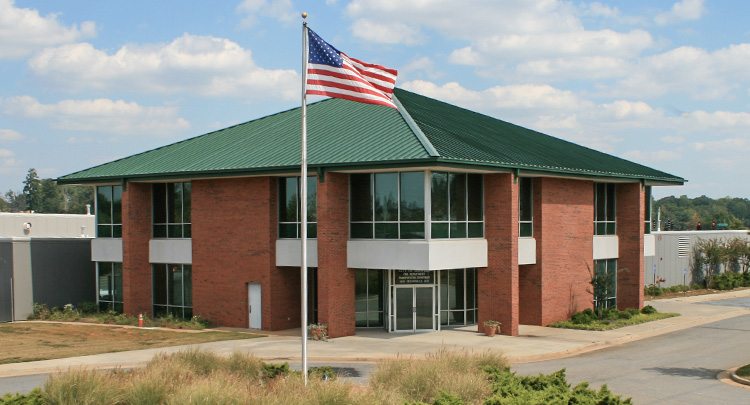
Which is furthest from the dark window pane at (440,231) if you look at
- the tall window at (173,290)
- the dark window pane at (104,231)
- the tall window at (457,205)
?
the dark window pane at (104,231)

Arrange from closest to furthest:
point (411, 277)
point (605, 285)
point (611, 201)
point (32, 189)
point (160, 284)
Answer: point (411, 277), point (605, 285), point (160, 284), point (611, 201), point (32, 189)

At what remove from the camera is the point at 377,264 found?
90.4ft

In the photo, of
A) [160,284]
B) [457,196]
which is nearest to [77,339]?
[160,284]

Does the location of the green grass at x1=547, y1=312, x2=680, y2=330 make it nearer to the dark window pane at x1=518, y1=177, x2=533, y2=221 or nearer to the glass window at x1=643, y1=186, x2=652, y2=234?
the dark window pane at x1=518, y1=177, x2=533, y2=221

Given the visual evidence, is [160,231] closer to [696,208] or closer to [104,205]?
[104,205]

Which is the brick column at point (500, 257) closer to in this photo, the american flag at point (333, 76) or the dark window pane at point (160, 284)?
the american flag at point (333, 76)

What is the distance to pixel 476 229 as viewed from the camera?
28.9m

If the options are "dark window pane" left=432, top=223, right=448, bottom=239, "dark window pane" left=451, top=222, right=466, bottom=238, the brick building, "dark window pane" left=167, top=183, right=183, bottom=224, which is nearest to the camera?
"dark window pane" left=432, top=223, right=448, bottom=239

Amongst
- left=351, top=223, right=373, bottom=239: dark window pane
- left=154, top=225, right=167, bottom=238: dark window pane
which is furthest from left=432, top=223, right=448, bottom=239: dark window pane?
left=154, top=225, right=167, bottom=238: dark window pane

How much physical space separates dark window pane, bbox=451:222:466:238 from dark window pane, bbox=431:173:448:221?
1.76ft

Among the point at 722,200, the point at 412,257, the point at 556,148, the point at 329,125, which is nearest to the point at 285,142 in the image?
the point at 329,125

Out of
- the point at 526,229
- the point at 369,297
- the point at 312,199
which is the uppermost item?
the point at 312,199

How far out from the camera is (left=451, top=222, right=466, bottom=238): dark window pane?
91.5 ft

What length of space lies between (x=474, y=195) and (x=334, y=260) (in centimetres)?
599
